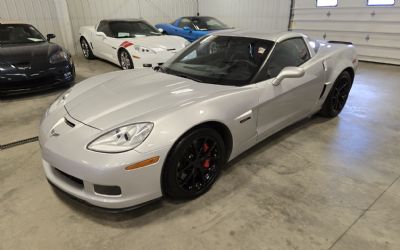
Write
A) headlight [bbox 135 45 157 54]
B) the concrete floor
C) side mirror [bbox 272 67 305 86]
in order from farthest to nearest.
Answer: headlight [bbox 135 45 157 54] < side mirror [bbox 272 67 305 86] < the concrete floor

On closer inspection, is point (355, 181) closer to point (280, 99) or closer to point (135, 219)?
point (280, 99)

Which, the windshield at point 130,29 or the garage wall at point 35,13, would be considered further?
the garage wall at point 35,13

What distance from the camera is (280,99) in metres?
2.43

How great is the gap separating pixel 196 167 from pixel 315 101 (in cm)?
174

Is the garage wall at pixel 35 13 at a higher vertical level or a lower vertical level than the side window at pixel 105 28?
higher

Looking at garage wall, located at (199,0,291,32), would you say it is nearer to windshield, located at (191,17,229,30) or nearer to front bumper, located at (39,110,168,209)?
windshield, located at (191,17,229,30)

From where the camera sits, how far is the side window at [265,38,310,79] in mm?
2438

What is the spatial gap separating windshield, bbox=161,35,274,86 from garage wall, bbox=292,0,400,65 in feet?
20.2

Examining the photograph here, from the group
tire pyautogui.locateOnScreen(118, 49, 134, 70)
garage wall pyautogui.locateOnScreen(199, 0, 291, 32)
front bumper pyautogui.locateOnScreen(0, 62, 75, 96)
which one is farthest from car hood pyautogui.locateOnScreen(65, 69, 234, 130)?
garage wall pyautogui.locateOnScreen(199, 0, 291, 32)

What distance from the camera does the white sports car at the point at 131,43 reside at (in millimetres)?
5180

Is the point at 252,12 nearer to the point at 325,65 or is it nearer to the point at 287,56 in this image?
the point at 325,65

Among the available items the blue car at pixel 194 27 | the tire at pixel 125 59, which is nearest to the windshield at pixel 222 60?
the tire at pixel 125 59

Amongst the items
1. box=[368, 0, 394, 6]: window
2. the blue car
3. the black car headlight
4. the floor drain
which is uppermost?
box=[368, 0, 394, 6]: window

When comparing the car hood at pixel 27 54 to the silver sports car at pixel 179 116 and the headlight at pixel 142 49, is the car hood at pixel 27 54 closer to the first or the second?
the headlight at pixel 142 49
